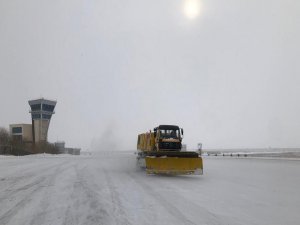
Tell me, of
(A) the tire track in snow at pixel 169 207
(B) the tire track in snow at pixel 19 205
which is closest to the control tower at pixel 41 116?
(B) the tire track in snow at pixel 19 205

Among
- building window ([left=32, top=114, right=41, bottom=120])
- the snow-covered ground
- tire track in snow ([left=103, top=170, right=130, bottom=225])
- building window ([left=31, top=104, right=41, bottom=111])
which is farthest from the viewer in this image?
building window ([left=31, top=104, right=41, bottom=111])

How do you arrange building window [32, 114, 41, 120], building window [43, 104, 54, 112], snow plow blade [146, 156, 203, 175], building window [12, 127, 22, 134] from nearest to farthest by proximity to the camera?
snow plow blade [146, 156, 203, 175], building window [12, 127, 22, 134], building window [32, 114, 41, 120], building window [43, 104, 54, 112]

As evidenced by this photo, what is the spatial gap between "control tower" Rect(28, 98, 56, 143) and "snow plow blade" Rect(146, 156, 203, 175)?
135m

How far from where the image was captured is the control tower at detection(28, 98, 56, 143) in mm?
151000

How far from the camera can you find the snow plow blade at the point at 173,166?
780 inches

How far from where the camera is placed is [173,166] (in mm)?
19875

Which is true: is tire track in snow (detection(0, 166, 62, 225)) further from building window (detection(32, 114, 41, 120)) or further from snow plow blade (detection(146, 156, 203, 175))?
building window (detection(32, 114, 41, 120))

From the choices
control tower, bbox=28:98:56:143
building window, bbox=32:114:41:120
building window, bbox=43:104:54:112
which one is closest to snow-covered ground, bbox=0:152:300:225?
control tower, bbox=28:98:56:143

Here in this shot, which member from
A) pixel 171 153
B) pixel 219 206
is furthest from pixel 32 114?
pixel 219 206

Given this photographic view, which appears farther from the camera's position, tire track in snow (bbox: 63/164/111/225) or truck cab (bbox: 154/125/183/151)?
truck cab (bbox: 154/125/183/151)

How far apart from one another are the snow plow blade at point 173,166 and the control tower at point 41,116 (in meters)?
135

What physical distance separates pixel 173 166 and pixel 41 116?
14084cm

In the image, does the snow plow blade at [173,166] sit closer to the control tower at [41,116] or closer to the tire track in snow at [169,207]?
the tire track in snow at [169,207]

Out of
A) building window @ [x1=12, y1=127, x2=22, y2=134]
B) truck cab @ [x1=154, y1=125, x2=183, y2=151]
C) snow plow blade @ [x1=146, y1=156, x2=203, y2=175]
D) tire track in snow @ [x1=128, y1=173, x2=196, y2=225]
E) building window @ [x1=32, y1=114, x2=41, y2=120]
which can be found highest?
building window @ [x1=32, y1=114, x2=41, y2=120]
